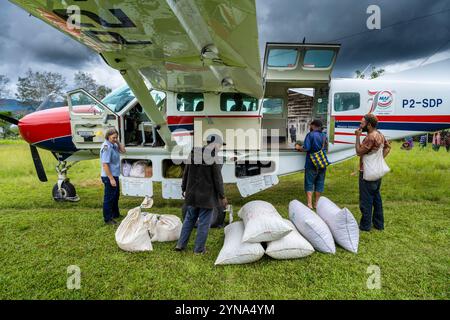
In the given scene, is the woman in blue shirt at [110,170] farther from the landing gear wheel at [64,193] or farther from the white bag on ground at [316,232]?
the white bag on ground at [316,232]

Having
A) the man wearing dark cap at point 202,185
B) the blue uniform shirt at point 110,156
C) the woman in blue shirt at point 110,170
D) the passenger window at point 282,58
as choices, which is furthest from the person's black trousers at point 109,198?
the passenger window at point 282,58

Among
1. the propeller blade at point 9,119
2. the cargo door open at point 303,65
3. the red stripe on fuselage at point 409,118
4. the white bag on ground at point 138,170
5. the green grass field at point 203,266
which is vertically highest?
the cargo door open at point 303,65

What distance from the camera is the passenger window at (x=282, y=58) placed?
5.10 metres

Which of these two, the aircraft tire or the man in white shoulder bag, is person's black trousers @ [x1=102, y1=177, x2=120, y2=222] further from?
the man in white shoulder bag

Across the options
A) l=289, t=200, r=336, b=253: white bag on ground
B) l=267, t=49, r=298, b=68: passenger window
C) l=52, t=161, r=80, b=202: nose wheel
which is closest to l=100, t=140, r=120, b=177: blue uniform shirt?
l=52, t=161, r=80, b=202: nose wheel

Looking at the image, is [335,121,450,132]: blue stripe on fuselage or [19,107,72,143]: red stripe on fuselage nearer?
[19,107,72,143]: red stripe on fuselage

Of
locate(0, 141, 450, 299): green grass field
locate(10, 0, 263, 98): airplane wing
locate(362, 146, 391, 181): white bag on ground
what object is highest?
Answer: locate(10, 0, 263, 98): airplane wing

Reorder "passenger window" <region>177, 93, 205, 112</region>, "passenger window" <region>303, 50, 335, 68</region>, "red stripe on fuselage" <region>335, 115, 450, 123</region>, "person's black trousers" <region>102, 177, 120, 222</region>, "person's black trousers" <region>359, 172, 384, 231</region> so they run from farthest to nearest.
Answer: "passenger window" <region>177, 93, 205, 112</region> → "red stripe on fuselage" <region>335, 115, 450, 123</region> → "passenger window" <region>303, 50, 335, 68</region> → "person's black trousers" <region>102, 177, 120, 222</region> → "person's black trousers" <region>359, 172, 384, 231</region>

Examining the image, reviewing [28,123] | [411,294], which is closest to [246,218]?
[411,294]

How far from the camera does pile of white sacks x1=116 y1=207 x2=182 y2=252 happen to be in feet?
11.4

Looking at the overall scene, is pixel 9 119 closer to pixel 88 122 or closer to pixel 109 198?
pixel 88 122

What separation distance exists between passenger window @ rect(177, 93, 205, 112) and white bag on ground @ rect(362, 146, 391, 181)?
3.50 metres

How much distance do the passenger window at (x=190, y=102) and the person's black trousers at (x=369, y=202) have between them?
140 inches

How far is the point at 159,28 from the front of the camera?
7.55 ft
